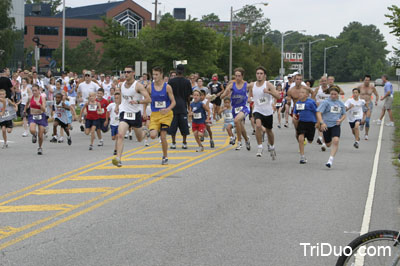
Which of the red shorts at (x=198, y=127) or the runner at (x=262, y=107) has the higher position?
the runner at (x=262, y=107)

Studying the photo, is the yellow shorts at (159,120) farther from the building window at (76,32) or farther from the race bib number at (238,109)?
the building window at (76,32)

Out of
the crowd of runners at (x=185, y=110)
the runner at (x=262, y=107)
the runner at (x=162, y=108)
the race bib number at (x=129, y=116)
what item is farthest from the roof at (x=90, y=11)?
the race bib number at (x=129, y=116)

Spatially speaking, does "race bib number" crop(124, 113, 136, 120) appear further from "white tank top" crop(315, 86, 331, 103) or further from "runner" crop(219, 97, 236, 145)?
"white tank top" crop(315, 86, 331, 103)

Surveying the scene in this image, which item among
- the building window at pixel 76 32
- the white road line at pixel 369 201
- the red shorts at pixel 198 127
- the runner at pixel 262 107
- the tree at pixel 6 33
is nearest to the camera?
the white road line at pixel 369 201

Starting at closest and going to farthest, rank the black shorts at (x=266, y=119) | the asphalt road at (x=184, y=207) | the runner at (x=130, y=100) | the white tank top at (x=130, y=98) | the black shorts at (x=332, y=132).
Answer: the asphalt road at (x=184, y=207) < the runner at (x=130, y=100) < the white tank top at (x=130, y=98) < the black shorts at (x=332, y=132) < the black shorts at (x=266, y=119)

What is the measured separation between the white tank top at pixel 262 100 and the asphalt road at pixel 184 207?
3.43ft

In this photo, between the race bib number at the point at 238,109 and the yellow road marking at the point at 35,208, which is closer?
the yellow road marking at the point at 35,208

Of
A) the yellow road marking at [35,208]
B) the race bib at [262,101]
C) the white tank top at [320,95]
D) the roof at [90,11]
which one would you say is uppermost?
the roof at [90,11]

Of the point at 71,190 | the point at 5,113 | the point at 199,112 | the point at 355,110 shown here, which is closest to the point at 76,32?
the point at 5,113

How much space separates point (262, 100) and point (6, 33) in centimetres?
4930

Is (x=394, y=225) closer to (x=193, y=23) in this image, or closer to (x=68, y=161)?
(x=68, y=161)

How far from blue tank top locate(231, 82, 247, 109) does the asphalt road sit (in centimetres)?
165

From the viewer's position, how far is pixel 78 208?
9.20m

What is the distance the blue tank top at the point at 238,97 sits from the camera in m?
17.4
